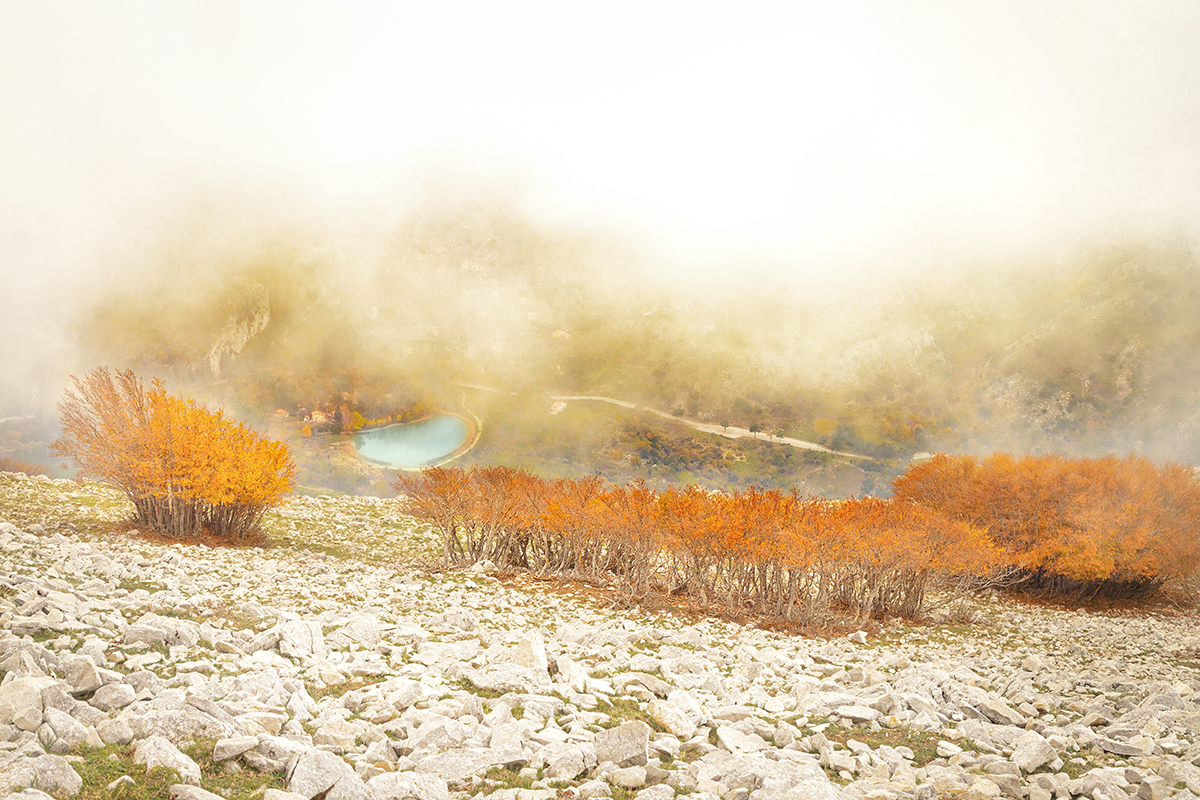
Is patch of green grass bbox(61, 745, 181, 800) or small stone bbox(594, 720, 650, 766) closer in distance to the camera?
patch of green grass bbox(61, 745, 181, 800)

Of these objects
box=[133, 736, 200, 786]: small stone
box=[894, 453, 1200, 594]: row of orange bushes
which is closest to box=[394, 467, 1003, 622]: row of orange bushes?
box=[894, 453, 1200, 594]: row of orange bushes

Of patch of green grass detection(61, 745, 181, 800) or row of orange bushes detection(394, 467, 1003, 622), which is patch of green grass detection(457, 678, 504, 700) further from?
row of orange bushes detection(394, 467, 1003, 622)

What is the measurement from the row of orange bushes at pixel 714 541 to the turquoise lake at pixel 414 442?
6025 centimetres

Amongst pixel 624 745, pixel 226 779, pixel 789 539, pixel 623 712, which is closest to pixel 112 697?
pixel 226 779

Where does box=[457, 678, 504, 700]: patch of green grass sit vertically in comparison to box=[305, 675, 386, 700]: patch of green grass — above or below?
below

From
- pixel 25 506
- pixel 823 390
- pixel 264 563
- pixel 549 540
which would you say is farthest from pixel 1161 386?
pixel 25 506

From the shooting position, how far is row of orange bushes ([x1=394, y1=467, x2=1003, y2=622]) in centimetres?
2103

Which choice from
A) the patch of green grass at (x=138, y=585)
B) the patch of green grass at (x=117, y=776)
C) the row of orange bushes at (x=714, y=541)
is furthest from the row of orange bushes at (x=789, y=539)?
the patch of green grass at (x=117, y=776)

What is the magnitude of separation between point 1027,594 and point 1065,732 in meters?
26.4

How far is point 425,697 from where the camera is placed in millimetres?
8859

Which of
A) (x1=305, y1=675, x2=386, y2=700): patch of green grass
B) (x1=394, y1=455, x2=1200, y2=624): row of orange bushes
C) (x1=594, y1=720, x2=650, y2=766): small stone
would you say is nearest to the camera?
(x1=594, y1=720, x2=650, y2=766): small stone

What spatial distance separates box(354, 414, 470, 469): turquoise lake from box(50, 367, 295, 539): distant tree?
2286 inches

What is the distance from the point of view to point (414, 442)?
87.8 meters

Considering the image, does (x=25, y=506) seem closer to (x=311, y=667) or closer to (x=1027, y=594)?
(x=311, y=667)
